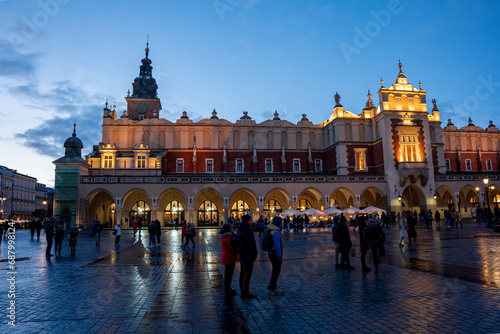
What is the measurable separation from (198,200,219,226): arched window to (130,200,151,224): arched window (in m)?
6.36

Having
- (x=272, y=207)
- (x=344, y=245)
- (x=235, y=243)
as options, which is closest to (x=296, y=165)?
(x=272, y=207)

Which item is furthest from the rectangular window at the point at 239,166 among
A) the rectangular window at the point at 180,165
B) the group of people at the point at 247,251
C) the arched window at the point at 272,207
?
the group of people at the point at 247,251

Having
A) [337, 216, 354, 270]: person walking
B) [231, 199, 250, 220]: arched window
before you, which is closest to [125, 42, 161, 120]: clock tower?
[231, 199, 250, 220]: arched window

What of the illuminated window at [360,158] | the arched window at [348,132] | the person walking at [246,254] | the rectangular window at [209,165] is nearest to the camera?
the person walking at [246,254]

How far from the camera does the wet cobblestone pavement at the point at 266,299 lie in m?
5.46

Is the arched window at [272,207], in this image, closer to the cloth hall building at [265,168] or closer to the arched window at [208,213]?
the cloth hall building at [265,168]

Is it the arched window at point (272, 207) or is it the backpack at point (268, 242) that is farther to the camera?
the arched window at point (272, 207)

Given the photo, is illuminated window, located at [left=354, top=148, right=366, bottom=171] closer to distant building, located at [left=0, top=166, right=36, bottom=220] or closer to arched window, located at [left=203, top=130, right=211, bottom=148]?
arched window, located at [left=203, top=130, right=211, bottom=148]

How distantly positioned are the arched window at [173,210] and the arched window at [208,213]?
2370 mm

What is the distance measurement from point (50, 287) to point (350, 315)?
7372 mm

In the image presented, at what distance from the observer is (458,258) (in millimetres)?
11719

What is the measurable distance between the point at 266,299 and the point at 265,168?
40689mm

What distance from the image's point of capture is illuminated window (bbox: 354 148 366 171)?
1806 inches

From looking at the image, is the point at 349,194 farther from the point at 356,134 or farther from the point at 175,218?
the point at 175,218
